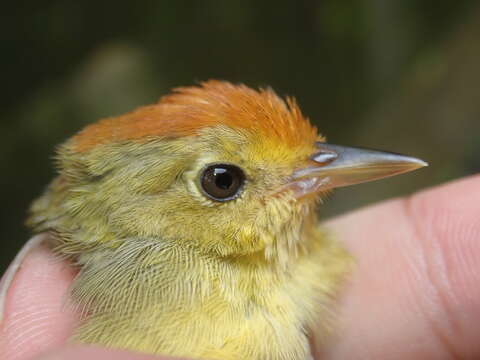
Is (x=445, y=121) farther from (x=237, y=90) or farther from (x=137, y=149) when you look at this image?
(x=137, y=149)

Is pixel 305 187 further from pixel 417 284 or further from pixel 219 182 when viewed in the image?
pixel 417 284

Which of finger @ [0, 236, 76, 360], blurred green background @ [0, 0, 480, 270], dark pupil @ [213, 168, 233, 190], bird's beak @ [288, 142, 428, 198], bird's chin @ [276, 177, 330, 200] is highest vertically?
blurred green background @ [0, 0, 480, 270]

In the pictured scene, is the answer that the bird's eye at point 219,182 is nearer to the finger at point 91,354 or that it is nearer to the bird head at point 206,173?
the bird head at point 206,173

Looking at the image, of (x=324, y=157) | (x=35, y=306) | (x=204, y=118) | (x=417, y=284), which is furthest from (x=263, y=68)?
(x=35, y=306)

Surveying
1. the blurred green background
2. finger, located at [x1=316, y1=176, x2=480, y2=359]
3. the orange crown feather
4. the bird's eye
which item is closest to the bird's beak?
the orange crown feather

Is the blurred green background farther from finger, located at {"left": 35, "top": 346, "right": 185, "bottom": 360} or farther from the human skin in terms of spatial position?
finger, located at {"left": 35, "top": 346, "right": 185, "bottom": 360}

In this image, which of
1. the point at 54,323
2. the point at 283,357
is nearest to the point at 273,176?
the point at 283,357

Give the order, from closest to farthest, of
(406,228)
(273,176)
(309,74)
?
(273,176)
(406,228)
(309,74)

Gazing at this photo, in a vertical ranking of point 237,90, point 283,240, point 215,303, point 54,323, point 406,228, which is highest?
point 237,90
